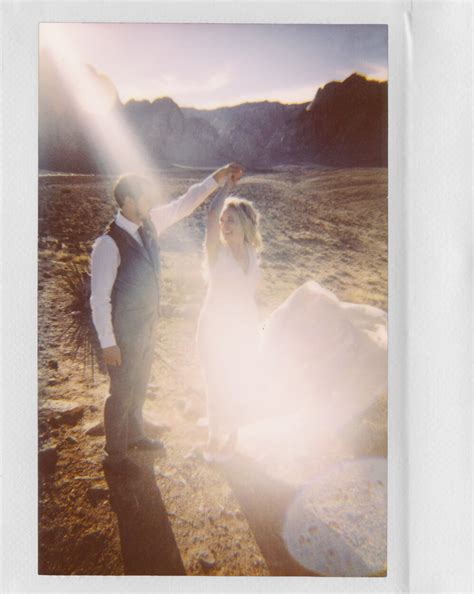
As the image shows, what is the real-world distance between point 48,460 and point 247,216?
152 centimetres

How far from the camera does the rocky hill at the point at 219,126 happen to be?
8.27ft

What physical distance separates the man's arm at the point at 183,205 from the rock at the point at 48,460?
119 centimetres

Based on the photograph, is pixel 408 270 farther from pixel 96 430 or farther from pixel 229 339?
pixel 96 430

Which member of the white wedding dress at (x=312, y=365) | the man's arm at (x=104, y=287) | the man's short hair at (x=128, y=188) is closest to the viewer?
the man's arm at (x=104, y=287)

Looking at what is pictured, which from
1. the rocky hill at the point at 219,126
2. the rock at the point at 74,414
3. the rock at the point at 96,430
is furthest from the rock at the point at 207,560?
the rocky hill at the point at 219,126

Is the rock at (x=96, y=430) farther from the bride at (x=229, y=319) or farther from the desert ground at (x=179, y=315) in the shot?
the bride at (x=229, y=319)

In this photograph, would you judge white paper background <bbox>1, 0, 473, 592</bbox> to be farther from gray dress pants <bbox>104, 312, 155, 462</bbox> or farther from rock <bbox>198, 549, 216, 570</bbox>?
rock <bbox>198, 549, 216, 570</bbox>

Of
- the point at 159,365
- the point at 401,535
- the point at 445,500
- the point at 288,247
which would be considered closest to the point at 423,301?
the point at 288,247

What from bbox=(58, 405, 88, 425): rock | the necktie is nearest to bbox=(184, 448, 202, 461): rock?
bbox=(58, 405, 88, 425): rock

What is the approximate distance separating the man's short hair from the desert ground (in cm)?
16

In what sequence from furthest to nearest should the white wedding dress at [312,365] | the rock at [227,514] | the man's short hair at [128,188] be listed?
the white wedding dress at [312,365] < the rock at [227,514] < the man's short hair at [128,188]

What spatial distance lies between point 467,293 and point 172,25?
197 centimetres

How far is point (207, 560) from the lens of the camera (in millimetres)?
2396

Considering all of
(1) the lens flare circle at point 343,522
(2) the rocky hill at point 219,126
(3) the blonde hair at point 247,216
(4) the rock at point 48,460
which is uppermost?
(2) the rocky hill at point 219,126
